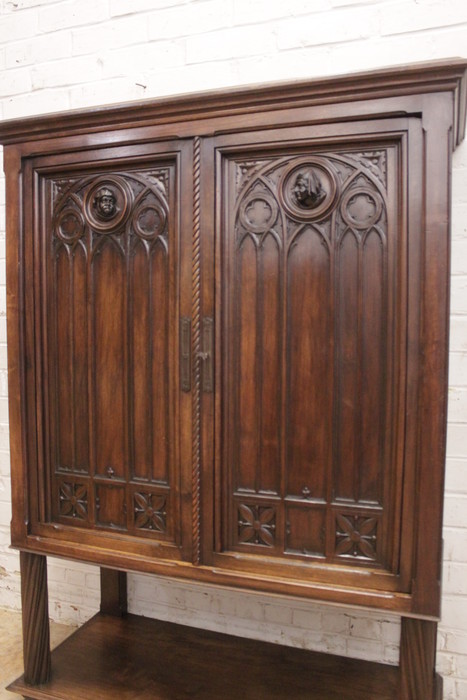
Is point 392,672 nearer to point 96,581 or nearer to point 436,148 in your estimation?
point 96,581

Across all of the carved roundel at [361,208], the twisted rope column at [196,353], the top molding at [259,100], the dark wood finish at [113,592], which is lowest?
the dark wood finish at [113,592]

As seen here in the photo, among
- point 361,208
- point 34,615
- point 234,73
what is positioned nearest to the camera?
point 361,208

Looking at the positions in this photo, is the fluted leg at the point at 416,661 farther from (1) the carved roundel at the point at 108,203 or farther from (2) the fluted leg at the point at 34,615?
(1) the carved roundel at the point at 108,203

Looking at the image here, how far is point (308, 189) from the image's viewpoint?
128cm

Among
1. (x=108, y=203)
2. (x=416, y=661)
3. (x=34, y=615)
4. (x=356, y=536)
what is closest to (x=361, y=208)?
(x=108, y=203)

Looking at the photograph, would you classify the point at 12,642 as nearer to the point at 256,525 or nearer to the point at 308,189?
the point at 256,525

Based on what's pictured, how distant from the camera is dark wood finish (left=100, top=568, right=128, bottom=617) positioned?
6.74 ft

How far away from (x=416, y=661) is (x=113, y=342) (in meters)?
1.13

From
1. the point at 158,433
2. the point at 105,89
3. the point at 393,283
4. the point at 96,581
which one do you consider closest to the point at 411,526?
the point at 393,283

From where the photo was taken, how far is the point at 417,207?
1210 mm

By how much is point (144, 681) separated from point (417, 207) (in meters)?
1.63

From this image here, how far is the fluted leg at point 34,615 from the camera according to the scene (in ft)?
5.40

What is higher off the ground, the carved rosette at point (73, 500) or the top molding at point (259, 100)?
the top molding at point (259, 100)

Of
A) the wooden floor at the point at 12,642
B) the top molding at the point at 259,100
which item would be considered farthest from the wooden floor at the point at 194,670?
the top molding at the point at 259,100
